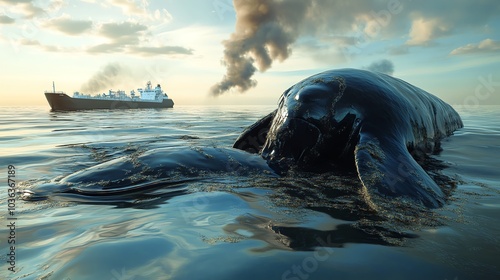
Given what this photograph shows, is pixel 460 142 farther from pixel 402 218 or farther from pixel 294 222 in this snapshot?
pixel 294 222

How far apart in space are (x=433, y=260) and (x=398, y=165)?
135 centimetres

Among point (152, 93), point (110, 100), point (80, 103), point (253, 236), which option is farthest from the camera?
point (152, 93)

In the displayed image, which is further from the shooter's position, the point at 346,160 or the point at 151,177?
the point at 346,160

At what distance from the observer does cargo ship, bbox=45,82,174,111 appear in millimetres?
61675

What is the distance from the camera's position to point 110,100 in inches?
2825

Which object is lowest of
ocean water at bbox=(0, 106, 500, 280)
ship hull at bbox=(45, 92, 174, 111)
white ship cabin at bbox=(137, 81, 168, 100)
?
ocean water at bbox=(0, 106, 500, 280)

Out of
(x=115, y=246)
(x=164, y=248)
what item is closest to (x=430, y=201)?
(x=164, y=248)

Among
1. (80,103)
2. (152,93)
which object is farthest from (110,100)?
(152,93)

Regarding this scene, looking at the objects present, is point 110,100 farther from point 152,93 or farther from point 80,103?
point 152,93

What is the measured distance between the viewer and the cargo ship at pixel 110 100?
61675 mm

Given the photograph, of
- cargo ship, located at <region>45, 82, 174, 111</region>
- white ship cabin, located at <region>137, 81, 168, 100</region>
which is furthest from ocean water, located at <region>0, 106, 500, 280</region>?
white ship cabin, located at <region>137, 81, 168, 100</region>

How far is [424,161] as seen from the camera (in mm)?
4422

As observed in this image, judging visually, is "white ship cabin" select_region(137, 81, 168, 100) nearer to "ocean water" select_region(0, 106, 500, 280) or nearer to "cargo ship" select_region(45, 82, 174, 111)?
"cargo ship" select_region(45, 82, 174, 111)

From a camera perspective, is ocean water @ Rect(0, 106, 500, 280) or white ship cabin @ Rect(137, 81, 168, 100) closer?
ocean water @ Rect(0, 106, 500, 280)
